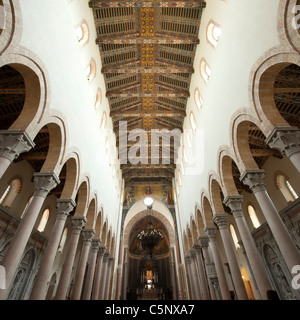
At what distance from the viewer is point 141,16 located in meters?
10.3

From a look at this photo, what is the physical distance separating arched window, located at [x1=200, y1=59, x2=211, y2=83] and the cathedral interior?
10.8 inches

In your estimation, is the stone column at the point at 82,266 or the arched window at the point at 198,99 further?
the arched window at the point at 198,99

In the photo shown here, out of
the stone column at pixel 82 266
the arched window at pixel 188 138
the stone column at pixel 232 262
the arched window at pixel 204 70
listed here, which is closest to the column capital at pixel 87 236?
the stone column at pixel 82 266

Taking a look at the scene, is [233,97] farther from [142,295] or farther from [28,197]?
[142,295]

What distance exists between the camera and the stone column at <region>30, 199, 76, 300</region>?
19.0ft

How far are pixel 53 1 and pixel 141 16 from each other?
5.22 m

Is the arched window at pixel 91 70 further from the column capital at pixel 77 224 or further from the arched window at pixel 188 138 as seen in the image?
the arched window at pixel 188 138

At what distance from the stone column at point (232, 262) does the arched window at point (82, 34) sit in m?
9.90

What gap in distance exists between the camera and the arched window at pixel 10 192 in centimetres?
1059

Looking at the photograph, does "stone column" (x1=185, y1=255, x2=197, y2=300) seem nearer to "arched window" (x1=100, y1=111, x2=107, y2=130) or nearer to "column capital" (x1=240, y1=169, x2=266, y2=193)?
"column capital" (x1=240, y1=169, x2=266, y2=193)

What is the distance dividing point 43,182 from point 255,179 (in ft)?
22.4
